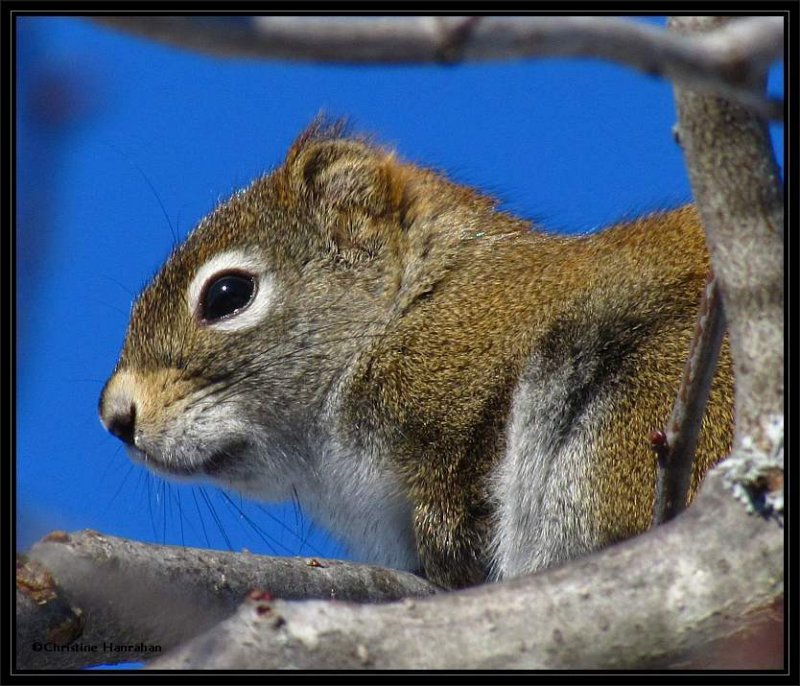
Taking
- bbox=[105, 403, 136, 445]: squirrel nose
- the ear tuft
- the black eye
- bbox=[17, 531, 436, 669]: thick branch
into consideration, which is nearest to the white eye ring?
the black eye

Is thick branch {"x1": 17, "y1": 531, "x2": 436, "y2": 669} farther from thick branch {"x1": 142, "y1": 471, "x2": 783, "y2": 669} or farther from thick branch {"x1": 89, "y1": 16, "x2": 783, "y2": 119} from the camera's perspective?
thick branch {"x1": 89, "y1": 16, "x2": 783, "y2": 119}

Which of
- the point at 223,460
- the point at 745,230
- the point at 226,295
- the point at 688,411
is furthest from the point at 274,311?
the point at 745,230

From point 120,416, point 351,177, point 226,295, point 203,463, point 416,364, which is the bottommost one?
point 203,463

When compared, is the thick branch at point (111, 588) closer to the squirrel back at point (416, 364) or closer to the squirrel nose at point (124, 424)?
the squirrel back at point (416, 364)

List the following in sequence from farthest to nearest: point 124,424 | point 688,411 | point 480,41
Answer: point 124,424
point 688,411
point 480,41

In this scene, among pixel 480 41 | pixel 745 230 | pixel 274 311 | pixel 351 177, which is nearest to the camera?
pixel 480 41

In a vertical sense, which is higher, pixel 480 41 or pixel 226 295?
pixel 226 295

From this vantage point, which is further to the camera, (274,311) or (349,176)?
(349,176)

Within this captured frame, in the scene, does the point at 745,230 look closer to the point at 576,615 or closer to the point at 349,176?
the point at 576,615
